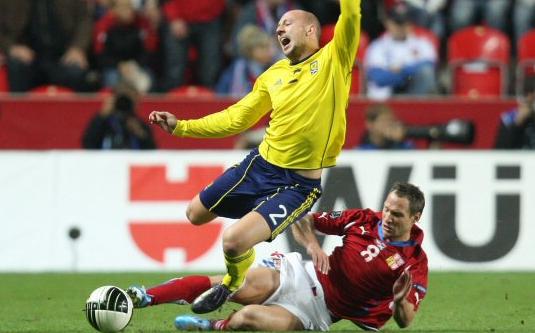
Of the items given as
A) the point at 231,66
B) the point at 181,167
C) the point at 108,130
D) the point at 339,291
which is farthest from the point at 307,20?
the point at 231,66

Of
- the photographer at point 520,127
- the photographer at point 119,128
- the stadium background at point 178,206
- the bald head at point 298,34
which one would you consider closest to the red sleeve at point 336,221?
the bald head at point 298,34

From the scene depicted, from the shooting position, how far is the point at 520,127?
44.9 ft

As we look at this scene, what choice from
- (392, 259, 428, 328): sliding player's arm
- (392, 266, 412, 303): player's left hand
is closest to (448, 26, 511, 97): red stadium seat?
(392, 259, 428, 328): sliding player's arm

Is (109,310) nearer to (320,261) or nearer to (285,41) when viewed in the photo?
(320,261)

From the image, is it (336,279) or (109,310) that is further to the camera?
(336,279)

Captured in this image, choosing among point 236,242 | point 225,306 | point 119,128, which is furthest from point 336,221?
point 119,128

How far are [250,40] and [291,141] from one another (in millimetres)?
6154

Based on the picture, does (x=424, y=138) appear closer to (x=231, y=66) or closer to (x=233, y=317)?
(x=231, y=66)

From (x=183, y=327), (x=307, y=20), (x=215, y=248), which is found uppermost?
(x=307, y=20)

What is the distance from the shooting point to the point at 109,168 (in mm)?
12539

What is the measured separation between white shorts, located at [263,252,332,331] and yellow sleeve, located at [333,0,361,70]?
1.32 m

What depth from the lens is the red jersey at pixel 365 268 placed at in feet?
26.0

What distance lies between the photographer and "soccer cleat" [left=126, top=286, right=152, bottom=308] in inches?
317

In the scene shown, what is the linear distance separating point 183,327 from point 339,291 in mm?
951
